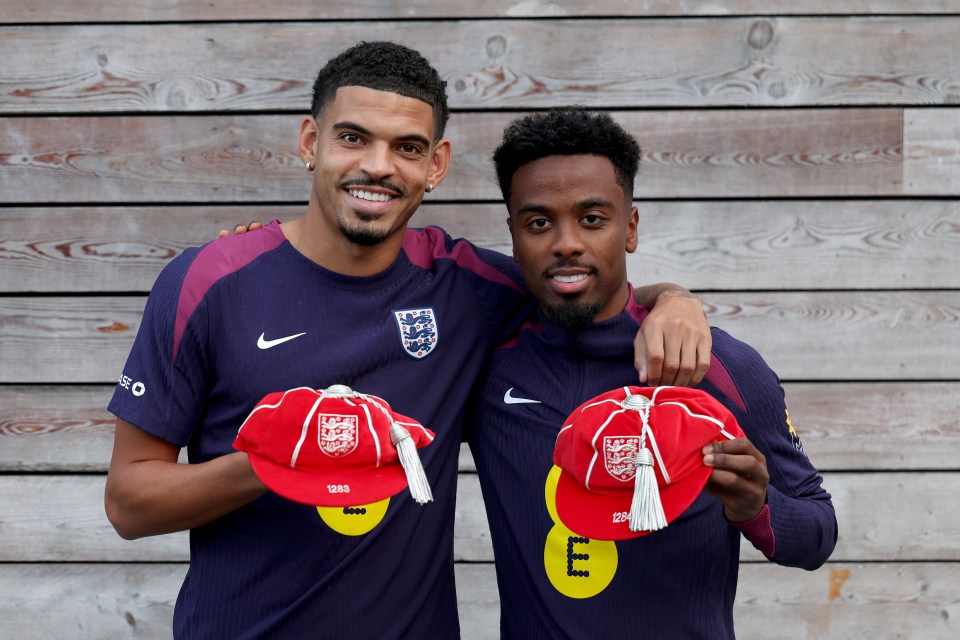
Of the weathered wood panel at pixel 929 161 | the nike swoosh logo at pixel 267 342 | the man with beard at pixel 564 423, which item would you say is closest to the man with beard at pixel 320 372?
the nike swoosh logo at pixel 267 342

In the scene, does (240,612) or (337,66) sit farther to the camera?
(337,66)

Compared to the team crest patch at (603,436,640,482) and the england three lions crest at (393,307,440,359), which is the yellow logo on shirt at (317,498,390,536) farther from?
the team crest patch at (603,436,640,482)

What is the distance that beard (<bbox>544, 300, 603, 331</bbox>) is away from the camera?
5.22ft

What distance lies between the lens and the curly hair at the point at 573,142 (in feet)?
5.39

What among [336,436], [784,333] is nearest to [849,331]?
[784,333]

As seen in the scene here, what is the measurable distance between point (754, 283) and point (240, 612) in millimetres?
1618

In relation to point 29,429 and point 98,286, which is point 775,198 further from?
point 29,429

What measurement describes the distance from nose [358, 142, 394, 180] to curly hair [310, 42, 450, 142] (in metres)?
0.12

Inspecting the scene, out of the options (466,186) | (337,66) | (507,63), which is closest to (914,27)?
(507,63)

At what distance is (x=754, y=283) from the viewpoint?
8.08 ft

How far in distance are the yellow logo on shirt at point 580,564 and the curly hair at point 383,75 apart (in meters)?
0.77

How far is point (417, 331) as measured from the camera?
166cm

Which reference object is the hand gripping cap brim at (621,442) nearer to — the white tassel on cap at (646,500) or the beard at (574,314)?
the white tassel on cap at (646,500)

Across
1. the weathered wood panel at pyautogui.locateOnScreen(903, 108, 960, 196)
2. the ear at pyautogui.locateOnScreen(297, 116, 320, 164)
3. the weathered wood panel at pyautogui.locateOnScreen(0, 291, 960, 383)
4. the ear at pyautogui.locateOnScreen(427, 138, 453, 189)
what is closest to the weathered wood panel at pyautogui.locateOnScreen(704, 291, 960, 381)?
the weathered wood panel at pyautogui.locateOnScreen(0, 291, 960, 383)
